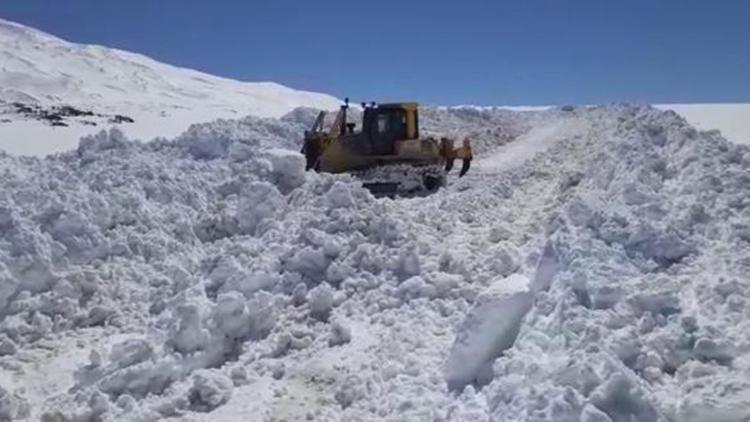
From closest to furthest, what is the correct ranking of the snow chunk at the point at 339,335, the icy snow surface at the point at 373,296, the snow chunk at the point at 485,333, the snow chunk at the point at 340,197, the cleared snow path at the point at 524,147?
the icy snow surface at the point at 373,296
the snow chunk at the point at 485,333
the snow chunk at the point at 339,335
the snow chunk at the point at 340,197
the cleared snow path at the point at 524,147

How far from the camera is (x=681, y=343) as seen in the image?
15.4ft

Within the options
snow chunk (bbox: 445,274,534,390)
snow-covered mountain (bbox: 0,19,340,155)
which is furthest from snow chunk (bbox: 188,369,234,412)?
snow-covered mountain (bbox: 0,19,340,155)

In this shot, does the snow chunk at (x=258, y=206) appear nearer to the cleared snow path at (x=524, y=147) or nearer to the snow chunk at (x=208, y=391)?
the snow chunk at (x=208, y=391)

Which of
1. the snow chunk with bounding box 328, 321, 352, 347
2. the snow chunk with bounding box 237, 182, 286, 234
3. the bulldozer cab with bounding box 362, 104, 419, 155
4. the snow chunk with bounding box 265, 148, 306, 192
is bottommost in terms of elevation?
the snow chunk with bounding box 328, 321, 352, 347

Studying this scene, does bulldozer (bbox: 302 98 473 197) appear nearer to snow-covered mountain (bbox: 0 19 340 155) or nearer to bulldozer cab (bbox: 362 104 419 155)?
bulldozer cab (bbox: 362 104 419 155)

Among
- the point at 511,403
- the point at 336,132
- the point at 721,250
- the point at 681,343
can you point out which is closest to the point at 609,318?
the point at 681,343

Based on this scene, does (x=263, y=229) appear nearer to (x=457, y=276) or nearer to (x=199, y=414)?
(x=457, y=276)

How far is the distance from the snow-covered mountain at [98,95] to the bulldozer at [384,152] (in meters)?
11.2

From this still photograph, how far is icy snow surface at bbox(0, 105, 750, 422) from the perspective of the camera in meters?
4.75

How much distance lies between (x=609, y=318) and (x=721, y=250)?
1.34 m

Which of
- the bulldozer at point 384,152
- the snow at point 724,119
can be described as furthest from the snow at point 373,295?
the snow at point 724,119

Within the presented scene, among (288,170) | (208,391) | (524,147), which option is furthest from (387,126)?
(208,391)

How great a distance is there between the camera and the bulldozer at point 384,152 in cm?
1503

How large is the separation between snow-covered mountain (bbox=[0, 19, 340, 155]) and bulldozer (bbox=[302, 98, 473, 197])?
11216 mm
